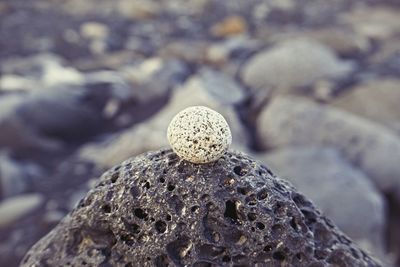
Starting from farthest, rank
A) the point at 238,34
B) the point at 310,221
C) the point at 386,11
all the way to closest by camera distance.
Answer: the point at 386,11, the point at 238,34, the point at 310,221

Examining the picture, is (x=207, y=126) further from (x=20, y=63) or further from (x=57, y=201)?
(x=20, y=63)

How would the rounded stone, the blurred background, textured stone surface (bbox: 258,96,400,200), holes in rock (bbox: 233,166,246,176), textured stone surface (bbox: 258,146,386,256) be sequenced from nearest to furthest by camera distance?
the rounded stone < holes in rock (bbox: 233,166,246,176) < textured stone surface (bbox: 258,146,386,256) < the blurred background < textured stone surface (bbox: 258,96,400,200)

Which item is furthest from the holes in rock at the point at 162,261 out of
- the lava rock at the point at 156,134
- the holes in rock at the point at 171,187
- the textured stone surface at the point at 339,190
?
the lava rock at the point at 156,134

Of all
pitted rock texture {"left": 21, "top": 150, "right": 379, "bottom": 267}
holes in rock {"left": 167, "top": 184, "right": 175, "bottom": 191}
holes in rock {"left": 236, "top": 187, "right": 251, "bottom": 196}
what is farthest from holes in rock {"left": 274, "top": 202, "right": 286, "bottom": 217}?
holes in rock {"left": 167, "top": 184, "right": 175, "bottom": 191}

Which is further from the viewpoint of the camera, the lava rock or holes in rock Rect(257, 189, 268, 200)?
the lava rock

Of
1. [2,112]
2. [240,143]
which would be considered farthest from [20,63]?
[240,143]

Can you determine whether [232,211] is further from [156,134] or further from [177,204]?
[156,134]

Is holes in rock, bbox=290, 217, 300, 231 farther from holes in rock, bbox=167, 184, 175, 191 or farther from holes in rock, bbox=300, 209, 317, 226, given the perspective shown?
holes in rock, bbox=167, 184, 175, 191

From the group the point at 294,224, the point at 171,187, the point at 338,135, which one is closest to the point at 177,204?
the point at 171,187
